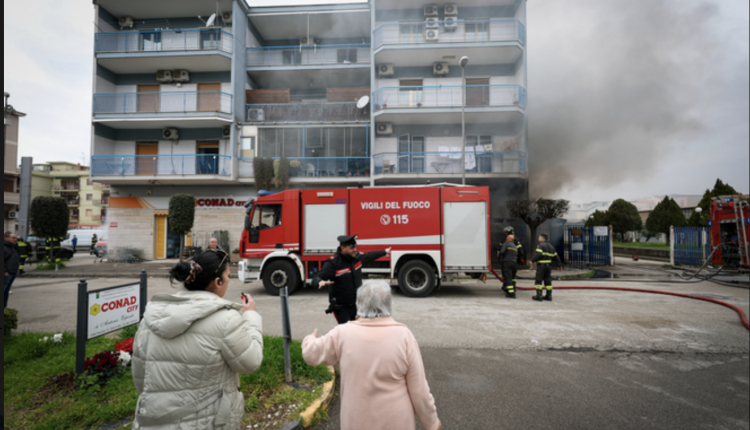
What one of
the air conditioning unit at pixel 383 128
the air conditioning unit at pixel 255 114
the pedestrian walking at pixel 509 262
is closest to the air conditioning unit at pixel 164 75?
the air conditioning unit at pixel 255 114

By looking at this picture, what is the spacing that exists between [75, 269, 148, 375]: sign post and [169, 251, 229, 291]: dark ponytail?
6.94ft

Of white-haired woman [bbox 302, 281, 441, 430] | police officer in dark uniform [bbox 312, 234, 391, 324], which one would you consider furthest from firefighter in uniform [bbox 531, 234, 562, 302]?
white-haired woman [bbox 302, 281, 441, 430]

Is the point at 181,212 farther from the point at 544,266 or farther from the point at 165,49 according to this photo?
the point at 544,266

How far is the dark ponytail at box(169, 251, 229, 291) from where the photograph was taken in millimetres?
1623

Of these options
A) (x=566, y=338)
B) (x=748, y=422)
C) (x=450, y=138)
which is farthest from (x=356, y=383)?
(x=450, y=138)

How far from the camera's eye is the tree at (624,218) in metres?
32.8

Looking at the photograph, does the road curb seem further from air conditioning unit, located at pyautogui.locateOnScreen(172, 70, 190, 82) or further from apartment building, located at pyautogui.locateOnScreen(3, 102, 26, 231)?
air conditioning unit, located at pyautogui.locateOnScreen(172, 70, 190, 82)

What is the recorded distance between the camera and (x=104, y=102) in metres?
16.4

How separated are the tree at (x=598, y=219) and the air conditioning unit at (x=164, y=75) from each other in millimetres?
38104

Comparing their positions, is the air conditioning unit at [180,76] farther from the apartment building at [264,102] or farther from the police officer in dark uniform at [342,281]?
the police officer in dark uniform at [342,281]

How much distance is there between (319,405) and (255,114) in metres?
16.8

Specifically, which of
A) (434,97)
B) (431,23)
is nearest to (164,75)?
(431,23)

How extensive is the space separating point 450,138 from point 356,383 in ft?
51.6

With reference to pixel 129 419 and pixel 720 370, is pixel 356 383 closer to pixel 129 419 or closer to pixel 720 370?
pixel 129 419
